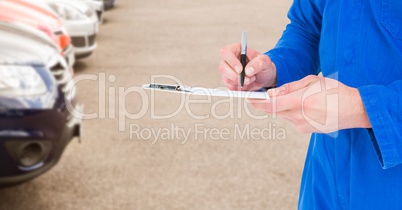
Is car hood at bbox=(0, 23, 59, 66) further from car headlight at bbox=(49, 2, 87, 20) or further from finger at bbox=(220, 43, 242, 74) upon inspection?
car headlight at bbox=(49, 2, 87, 20)

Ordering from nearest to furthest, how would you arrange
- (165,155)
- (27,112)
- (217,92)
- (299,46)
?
(217,92), (299,46), (27,112), (165,155)

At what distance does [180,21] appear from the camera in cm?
1112

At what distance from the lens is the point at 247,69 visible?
4.57ft

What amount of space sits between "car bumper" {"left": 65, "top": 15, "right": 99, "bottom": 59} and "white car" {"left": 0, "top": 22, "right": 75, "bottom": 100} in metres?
2.85

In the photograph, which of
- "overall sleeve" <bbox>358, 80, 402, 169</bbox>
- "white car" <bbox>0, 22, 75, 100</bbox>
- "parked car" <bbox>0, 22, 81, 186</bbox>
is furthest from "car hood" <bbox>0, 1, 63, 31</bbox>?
"overall sleeve" <bbox>358, 80, 402, 169</bbox>

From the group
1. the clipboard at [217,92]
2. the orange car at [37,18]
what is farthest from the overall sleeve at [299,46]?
the orange car at [37,18]

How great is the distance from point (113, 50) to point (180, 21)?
337 centimetres

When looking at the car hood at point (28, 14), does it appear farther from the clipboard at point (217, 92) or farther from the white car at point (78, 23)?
the clipboard at point (217, 92)

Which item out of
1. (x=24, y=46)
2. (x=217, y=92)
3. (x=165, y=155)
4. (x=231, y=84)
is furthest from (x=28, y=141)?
(x=217, y=92)

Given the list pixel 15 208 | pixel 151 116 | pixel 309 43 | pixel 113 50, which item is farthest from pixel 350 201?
pixel 113 50

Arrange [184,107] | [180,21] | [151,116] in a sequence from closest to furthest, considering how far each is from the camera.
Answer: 1. [151,116]
2. [184,107]
3. [180,21]

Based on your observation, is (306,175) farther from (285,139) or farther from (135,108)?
(135,108)

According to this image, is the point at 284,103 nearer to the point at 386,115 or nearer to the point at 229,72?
the point at 386,115

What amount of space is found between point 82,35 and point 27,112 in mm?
3791
